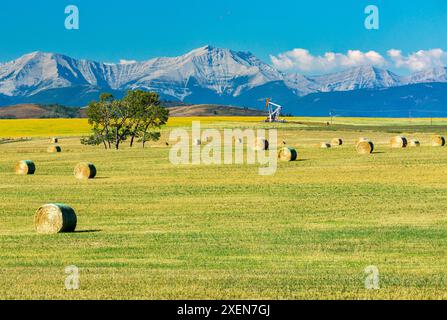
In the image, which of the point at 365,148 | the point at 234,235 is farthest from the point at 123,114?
the point at 234,235

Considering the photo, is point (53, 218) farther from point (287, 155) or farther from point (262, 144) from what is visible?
point (262, 144)

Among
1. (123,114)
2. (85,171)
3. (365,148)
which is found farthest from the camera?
(123,114)

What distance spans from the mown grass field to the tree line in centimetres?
4781

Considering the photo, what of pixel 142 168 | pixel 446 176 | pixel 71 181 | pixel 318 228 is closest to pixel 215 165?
pixel 142 168

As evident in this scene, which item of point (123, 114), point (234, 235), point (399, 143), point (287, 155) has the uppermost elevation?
point (123, 114)

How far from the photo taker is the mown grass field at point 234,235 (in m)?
18.4

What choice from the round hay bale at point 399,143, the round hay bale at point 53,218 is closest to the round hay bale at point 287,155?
the round hay bale at point 399,143

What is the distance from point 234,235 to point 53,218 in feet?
19.1

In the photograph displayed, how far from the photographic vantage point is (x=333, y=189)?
4419cm

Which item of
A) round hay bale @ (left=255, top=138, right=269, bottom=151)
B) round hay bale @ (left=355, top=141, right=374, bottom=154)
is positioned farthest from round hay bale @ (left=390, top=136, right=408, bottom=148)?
round hay bale @ (left=255, top=138, right=269, bottom=151)

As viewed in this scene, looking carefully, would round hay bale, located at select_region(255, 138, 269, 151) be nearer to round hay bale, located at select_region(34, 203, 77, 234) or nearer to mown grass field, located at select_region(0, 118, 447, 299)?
mown grass field, located at select_region(0, 118, 447, 299)

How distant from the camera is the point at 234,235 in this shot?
90.3 ft

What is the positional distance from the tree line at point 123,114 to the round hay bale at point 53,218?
75.3m

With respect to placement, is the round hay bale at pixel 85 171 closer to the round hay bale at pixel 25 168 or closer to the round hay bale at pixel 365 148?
the round hay bale at pixel 25 168
